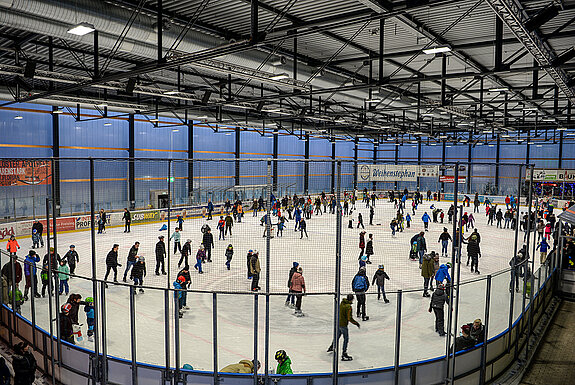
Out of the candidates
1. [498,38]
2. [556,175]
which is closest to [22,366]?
[498,38]

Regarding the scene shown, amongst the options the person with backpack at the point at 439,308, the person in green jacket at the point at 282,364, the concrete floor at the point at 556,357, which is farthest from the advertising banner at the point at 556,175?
the person in green jacket at the point at 282,364

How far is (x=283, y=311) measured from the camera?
11.2 meters

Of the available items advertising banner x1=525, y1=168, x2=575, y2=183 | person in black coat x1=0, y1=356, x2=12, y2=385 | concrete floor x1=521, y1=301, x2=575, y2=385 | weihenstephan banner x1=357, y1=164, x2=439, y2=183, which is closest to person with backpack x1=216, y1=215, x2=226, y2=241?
weihenstephan banner x1=357, y1=164, x2=439, y2=183

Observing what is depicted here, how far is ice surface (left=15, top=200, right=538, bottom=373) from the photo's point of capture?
28.4 feet

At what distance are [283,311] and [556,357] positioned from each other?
22.5 feet

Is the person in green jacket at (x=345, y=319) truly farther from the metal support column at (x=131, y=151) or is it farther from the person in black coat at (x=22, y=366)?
the metal support column at (x=131, y=151)

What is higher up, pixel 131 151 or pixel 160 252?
pixel 131 151

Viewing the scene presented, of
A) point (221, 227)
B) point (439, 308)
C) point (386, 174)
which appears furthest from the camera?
point (221, 227)

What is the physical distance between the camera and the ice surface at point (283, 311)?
8.65 meters

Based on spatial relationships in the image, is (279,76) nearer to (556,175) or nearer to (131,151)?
(131,151)

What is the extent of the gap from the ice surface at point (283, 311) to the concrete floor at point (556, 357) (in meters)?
1.21

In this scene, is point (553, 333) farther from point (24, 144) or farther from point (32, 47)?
point (24, 144)

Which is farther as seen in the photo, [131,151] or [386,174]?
[131,151]

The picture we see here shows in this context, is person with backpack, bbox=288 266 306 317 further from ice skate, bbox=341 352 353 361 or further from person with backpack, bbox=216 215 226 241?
person with backpack, bbox=216 215 226 241
